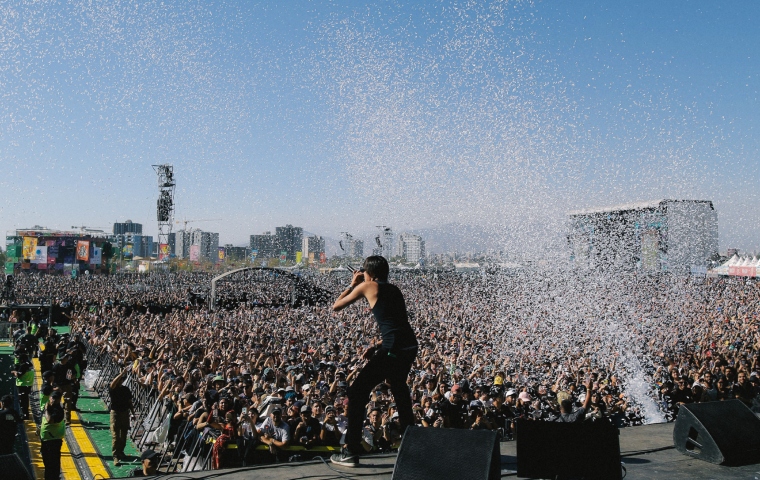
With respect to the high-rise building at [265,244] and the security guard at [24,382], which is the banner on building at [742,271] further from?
the high-rise building at [265,244]

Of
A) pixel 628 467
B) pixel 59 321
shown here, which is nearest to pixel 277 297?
pixel 59 321

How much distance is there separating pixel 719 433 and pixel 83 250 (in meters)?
82.0

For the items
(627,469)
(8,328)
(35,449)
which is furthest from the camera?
(8,328)

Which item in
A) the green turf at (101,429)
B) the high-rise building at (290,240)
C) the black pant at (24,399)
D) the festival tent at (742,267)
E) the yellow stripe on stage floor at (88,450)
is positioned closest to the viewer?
the yellow stripe on stage floor at (88,450)

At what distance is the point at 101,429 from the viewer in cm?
1047

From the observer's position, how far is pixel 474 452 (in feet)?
10.5

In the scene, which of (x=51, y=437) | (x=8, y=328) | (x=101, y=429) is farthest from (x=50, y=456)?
(x=8, y=328)

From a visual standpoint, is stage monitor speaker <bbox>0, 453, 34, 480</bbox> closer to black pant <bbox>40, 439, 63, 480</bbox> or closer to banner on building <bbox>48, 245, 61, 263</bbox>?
black pant <bbox>40, 439, 63, 480</bbox>

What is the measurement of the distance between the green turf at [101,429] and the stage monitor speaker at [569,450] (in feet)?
21.2

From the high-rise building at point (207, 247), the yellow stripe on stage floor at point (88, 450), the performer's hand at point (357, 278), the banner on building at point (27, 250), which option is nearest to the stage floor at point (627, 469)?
the performer's hand at point (357, 278)

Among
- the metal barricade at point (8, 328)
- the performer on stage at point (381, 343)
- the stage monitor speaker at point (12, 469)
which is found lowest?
the metal barricade at point (8, 328)

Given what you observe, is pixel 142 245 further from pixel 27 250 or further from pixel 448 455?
pixel 448 455

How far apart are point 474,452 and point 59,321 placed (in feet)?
93.5

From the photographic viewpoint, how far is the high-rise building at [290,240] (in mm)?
176500
